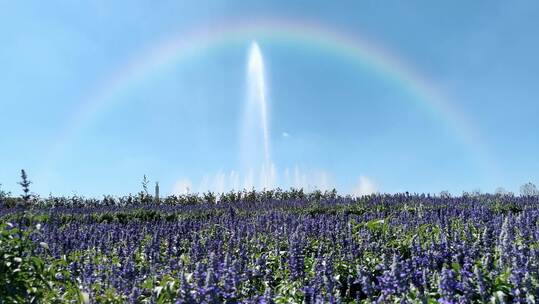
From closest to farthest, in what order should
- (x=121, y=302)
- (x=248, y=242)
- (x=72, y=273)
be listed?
1. (x=121, y=302)
2. (x=72, y=273)
3. (x=248, y=242)

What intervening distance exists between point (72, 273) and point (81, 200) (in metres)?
19.3

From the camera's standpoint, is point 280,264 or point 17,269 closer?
point 17,269

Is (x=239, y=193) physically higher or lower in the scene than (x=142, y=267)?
higher

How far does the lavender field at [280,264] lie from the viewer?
522cm

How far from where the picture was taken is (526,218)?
33.1ft

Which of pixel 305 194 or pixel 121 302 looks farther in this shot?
pixel 305 194

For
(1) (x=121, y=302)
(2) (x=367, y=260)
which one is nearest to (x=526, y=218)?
(2) (x=367, y=260)

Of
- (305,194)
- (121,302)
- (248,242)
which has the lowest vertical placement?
(121,302)

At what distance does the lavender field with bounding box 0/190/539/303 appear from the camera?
5223 mm

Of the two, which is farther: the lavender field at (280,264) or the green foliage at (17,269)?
the lavender field at (280,264)

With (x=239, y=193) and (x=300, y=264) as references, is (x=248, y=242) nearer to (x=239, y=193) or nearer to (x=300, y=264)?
(x=300, y=264)

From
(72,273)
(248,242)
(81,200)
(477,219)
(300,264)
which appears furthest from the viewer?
(81,200)

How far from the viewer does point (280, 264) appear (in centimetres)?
788

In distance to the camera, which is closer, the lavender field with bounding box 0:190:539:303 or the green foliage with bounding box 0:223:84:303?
the green foliage with bounding box 0:223:84:303
